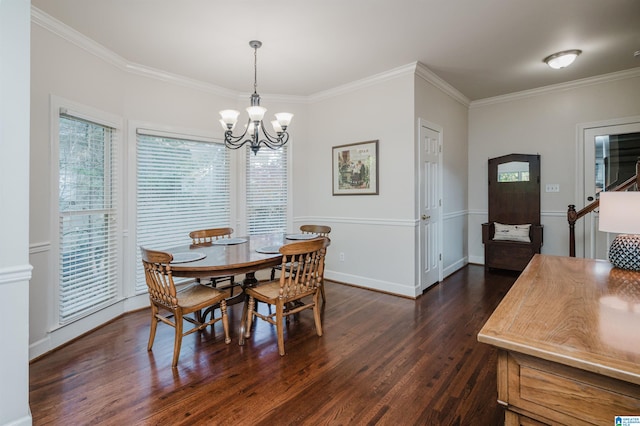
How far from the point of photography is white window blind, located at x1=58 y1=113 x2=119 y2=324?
2.84 meters

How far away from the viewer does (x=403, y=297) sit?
12.8 ft

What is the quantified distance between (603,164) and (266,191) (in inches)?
183

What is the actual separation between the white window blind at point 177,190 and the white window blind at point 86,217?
310mm

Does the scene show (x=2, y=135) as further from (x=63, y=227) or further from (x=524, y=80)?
(x=524, y=80)

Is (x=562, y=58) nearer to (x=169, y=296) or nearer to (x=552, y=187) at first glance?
(x=552, y=187)

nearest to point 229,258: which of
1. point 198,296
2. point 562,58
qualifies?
point 198,296

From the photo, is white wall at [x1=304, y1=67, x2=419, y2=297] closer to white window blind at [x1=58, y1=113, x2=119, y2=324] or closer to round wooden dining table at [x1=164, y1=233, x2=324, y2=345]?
round wooden dining table at [x1=164, y1=233, x2=324, y2=345]

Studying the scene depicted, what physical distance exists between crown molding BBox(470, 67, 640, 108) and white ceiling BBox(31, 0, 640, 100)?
16cm

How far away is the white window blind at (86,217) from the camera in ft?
9.31

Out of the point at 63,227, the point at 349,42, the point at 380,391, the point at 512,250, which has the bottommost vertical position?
the point at 380,391

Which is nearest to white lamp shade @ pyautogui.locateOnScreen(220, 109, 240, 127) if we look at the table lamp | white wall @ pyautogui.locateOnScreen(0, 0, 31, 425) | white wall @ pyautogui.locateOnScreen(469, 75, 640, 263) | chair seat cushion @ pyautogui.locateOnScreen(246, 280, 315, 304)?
white wall @ pyautogui.locateOnScreen(0, 0, 31, 425)

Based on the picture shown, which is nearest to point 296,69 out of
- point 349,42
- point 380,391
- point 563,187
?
point 349,42

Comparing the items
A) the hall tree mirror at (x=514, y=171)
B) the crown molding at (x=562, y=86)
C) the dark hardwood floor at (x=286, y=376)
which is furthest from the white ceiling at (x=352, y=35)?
the dark hardwood floor at (x=286, y=376)

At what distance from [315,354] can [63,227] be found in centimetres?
245
